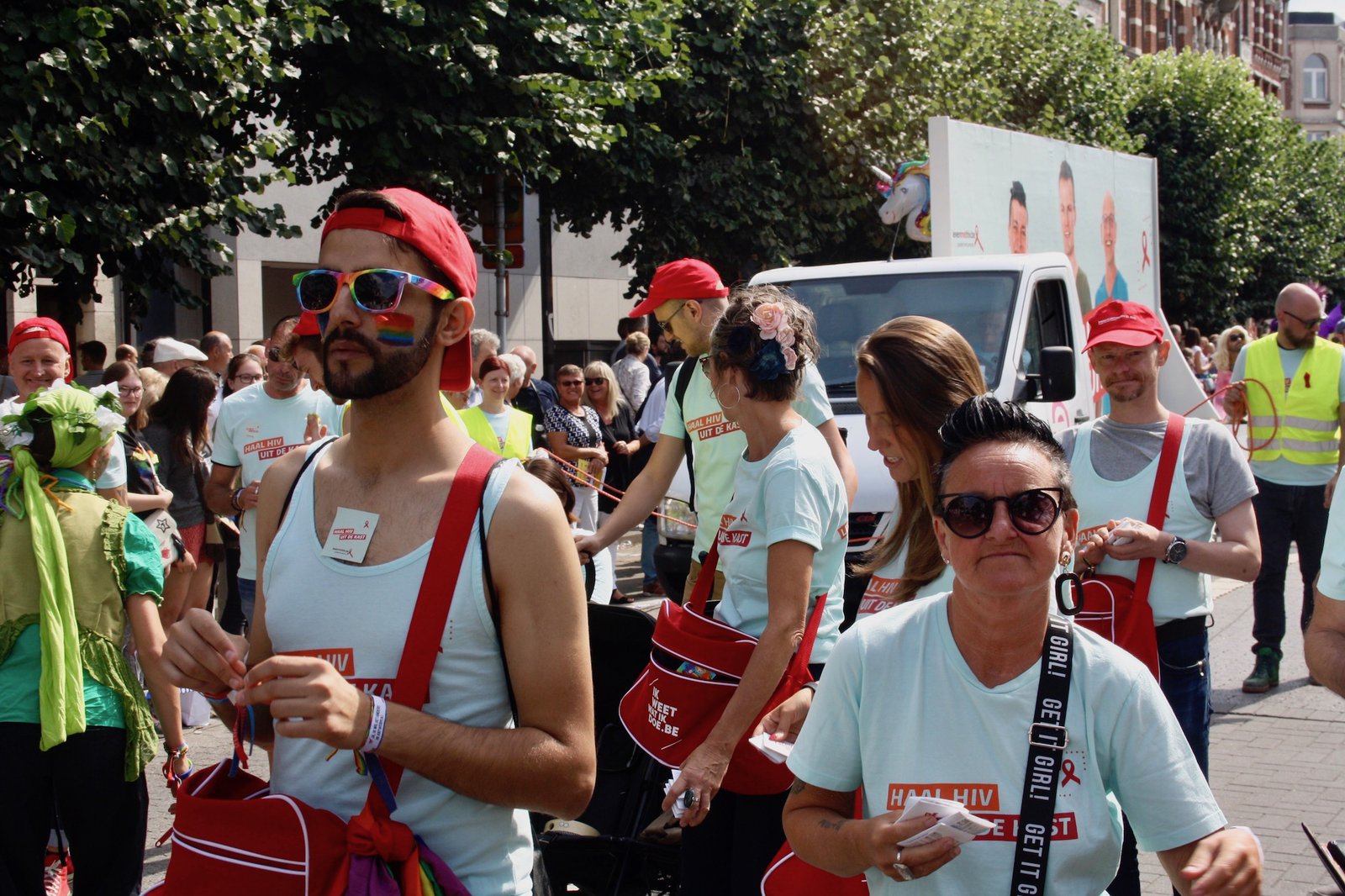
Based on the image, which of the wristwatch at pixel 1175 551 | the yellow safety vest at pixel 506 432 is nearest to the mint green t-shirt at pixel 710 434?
the wristwatch at pixel 1175 551

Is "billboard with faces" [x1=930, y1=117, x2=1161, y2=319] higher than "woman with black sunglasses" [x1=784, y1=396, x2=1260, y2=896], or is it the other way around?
"billboard with faces" [x1=930, y1=117, x2=1161, y2=319]

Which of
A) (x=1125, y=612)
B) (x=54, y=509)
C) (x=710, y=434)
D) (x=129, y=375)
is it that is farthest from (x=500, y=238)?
(x=1125, y=612)

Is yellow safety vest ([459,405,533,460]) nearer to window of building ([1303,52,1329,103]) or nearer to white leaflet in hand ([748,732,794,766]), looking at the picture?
white leaflet in hand ([748,732,794,766])

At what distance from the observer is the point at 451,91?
13.5m

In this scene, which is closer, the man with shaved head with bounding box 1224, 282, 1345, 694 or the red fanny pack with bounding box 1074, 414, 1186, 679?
the red fanny pack with bounding box 1074, 414, 1186, 679

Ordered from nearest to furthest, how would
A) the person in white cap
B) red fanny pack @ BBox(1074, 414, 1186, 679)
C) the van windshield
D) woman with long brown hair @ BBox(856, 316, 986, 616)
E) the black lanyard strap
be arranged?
the black lanyard strap, woman with long brown hair @ BBox(856, 316, 986, 616), red fanny pack @ BBox(1074, 414, 1186, 679), the van windshield, the person in white cap

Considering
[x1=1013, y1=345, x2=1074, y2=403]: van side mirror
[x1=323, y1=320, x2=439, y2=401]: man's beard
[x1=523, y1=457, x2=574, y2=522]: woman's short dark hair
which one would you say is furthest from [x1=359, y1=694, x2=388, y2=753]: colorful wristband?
[x1=1013, y1=345, x2=1074, y2=403]: van side mirror

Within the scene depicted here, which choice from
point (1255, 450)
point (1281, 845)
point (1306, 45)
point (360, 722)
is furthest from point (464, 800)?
point (1306, 45)

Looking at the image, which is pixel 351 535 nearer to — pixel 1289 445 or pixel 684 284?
pixel 684 284

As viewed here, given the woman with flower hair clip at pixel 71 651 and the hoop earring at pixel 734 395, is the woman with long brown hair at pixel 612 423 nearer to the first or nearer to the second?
the woman with flower hair clip at pixel 71 651

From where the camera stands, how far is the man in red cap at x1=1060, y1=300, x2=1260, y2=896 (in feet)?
13.7

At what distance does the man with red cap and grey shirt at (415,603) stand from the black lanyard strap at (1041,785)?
0.64 metres

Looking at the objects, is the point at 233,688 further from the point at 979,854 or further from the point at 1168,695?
the point at 1168,695

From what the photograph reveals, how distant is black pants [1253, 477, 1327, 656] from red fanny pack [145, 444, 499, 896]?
6.76 m
